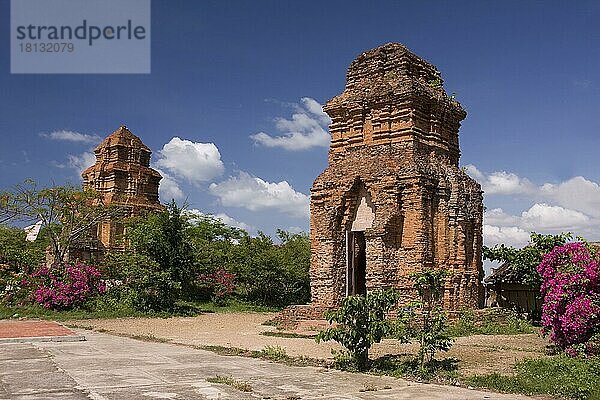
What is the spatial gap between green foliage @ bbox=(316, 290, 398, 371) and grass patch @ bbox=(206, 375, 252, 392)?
198cm

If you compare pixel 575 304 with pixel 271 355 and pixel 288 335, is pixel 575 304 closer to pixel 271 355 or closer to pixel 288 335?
pixel 271 355

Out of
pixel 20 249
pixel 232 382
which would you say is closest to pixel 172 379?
pixel 232 382

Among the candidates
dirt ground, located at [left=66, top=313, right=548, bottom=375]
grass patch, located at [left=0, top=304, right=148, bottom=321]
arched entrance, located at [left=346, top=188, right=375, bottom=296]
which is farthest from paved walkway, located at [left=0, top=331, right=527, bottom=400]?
grass patch, located at [left=0, top=304, right=148, bottom=321]

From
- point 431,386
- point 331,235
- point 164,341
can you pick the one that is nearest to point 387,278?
point 331,235

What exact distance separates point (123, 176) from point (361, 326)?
32.9 meters

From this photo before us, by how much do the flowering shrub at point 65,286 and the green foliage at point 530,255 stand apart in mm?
15527

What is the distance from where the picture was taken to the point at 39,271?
2403 centimetres

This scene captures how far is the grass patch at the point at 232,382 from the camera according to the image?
788cm

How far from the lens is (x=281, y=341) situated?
569 inches

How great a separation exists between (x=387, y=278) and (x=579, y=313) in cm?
693

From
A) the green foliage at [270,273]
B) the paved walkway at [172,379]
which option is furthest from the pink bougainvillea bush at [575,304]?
the green foliage at [270,273]

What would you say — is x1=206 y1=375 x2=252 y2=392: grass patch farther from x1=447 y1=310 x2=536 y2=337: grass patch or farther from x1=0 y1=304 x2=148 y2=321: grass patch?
x1=0 y1=304 x2=148 y2=321: grass patch

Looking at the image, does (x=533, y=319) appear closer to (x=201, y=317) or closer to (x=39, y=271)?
(x=201, y=317)

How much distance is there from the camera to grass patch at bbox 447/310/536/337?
15.7m
